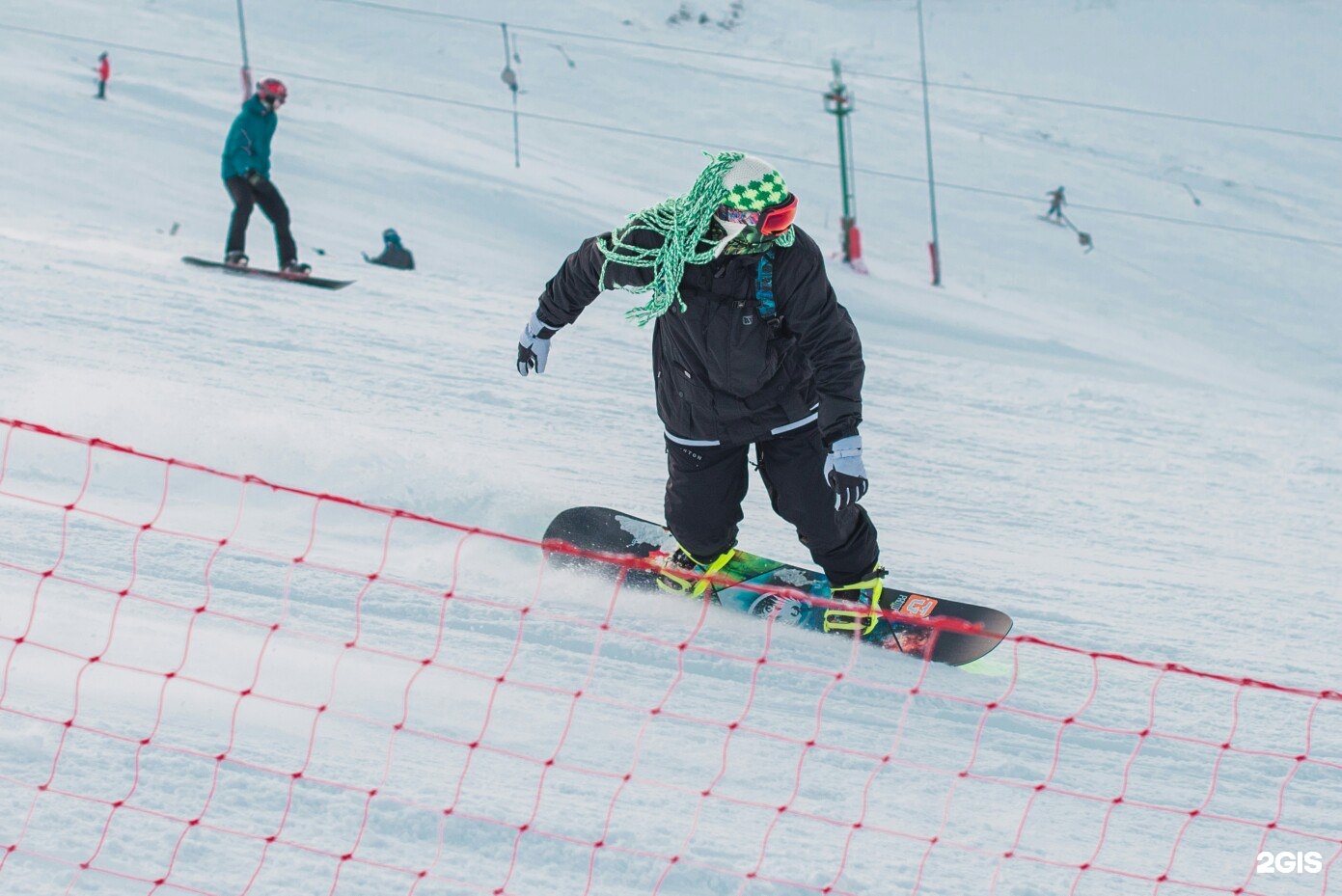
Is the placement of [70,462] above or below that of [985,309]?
below

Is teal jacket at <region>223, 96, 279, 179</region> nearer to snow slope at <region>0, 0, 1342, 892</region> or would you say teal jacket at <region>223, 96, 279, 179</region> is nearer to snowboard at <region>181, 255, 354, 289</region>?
snowboard at <region>181, 255, 354, 289</region>

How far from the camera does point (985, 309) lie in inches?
572

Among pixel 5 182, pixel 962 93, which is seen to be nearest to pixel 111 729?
pixel 5 182

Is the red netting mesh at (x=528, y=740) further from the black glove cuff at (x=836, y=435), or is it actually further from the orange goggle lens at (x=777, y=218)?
the orange goggle lens at (x=777, y=218)

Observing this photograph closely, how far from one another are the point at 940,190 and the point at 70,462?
65.3 feet

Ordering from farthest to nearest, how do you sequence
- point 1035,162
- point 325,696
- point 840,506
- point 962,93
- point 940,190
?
point 962,93 → point 1035,162 → point 940,190 → point 840,506 → point 325,696

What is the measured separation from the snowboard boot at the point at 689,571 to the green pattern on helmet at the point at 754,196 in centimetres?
122

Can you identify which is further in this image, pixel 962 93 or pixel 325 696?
pixel 962 93

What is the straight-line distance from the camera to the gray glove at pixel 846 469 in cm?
316

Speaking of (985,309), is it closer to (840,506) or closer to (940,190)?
(940,190)

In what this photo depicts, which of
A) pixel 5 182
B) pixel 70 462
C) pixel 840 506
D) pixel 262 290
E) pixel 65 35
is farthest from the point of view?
pixel 65 35

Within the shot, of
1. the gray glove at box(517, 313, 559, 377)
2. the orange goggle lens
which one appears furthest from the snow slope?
the orange goggle lens

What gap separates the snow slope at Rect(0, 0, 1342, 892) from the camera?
15.0 ft

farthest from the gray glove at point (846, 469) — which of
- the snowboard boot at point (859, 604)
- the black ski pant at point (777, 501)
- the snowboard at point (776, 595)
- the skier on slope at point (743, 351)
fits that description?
the snowboard boot at point (859, 604)
